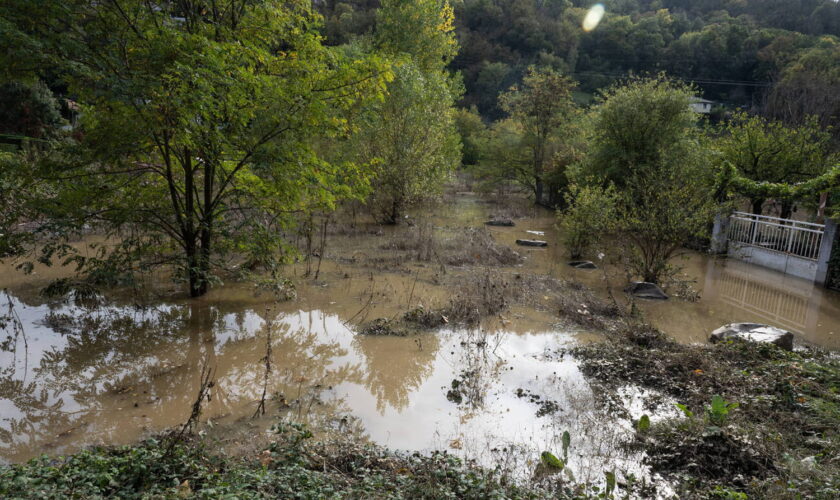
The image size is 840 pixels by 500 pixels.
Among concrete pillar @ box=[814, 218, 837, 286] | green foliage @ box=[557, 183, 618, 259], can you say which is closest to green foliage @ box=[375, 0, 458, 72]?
green foliage @ box=[557, 183, 618, 259]

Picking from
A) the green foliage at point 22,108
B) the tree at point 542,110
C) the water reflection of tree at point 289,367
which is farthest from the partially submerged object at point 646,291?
the green foliage at point 22,108

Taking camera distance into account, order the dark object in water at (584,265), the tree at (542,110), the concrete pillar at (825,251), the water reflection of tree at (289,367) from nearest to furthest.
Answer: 1. the water reflection of tree at (289,367)
2. the concrete pillar at (825,251)
3. the dark object in water at (584,265)
4. the tree at (542,110)

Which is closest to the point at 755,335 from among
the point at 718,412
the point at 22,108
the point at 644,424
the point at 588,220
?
the point at 718,412

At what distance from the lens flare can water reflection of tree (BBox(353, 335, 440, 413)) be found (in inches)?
3330

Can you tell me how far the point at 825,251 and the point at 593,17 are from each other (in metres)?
85.7

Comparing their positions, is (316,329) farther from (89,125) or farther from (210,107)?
(89,125)

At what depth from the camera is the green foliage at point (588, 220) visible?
1370 centimetres

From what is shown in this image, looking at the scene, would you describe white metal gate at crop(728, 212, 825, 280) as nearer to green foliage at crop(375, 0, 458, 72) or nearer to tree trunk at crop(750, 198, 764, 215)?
tree trunk at crop(750, 198, 764, 215)

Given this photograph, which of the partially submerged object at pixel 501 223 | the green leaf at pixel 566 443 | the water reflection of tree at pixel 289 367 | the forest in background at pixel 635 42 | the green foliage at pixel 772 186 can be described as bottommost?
the water reflection of tree at pixel 289 367

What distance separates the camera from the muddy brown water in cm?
516

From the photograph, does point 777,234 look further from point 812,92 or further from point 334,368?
point 812,92

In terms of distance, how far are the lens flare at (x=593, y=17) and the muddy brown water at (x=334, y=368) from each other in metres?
80.7

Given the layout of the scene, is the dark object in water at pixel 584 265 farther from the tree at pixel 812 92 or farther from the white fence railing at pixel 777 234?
the tree at pixel 812 92

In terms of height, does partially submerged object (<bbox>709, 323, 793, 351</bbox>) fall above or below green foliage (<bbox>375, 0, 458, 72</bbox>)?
below
